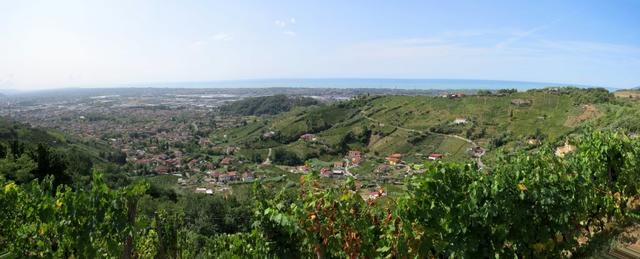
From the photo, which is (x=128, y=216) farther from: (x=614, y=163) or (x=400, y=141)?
(x=400, y=141)

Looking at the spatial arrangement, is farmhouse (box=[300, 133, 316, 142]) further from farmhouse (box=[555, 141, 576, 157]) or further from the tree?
the tree

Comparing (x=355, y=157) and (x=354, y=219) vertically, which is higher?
(x=354, y=219)

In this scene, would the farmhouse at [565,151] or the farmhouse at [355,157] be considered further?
the farmhouse at [355,157]

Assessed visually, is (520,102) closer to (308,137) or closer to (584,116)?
(584,116)

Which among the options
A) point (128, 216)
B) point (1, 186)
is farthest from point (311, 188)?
point (1, 186)

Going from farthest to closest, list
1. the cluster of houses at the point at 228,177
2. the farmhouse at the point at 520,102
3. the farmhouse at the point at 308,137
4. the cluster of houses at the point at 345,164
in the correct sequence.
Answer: the farmhouse at the point at 308,137, the farmhouse at the point at 520,102, the cluster of houses at the point at 228,177, the cluster of houses at the point at 345,164

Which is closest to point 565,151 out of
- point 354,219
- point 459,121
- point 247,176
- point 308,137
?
point 354,219

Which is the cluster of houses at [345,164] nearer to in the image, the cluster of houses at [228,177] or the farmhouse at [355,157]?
the farmhouse at [355,157]

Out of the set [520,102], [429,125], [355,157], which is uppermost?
[520,102]

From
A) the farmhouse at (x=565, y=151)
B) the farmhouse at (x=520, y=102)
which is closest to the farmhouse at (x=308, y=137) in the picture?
the farmhouse at (x=520, y=102)
